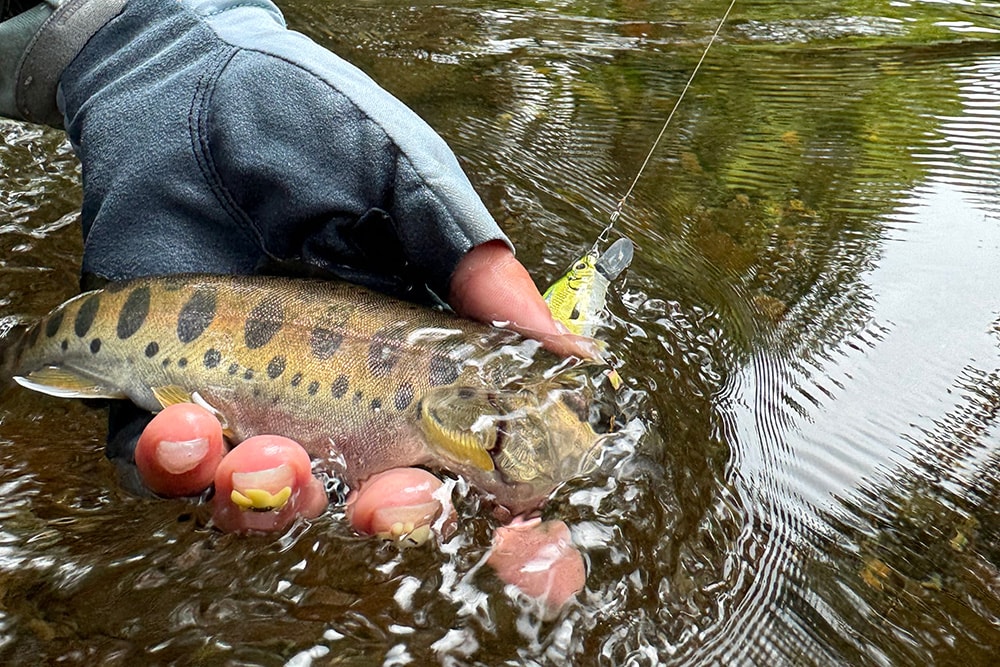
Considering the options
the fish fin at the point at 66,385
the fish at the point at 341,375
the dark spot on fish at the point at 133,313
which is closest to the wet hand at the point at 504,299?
the fish at the point at 341,375

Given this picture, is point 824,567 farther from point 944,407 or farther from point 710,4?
point 710,4

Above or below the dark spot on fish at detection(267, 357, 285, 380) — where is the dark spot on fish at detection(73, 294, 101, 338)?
below

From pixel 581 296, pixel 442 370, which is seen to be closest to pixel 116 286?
pixel 442 370

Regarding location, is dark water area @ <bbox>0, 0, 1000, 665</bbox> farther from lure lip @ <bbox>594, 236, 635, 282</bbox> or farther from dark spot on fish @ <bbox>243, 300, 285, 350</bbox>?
dark spot on fish @ <bbox>243, 300, 285, 350</bbox>

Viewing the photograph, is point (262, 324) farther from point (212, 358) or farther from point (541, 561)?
point (541, 561)

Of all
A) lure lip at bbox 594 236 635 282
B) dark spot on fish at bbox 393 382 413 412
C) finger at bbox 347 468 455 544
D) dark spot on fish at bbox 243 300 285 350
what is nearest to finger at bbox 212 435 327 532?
finger at bbox 347 468 455 544

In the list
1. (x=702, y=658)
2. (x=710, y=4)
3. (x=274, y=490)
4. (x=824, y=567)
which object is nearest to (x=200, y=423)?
(x=274, y=490)
